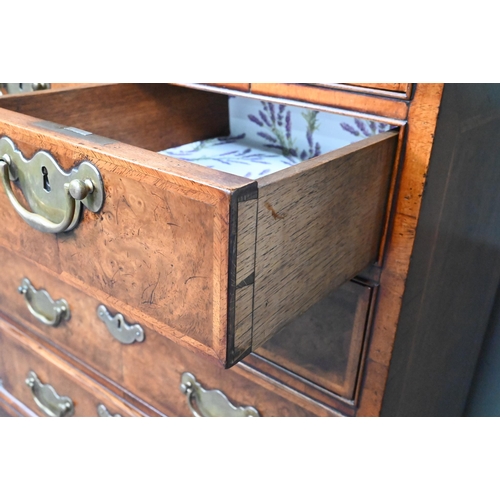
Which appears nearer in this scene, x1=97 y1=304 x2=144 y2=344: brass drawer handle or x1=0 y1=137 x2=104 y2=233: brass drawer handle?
x1=0 y1=137 x2=104 y2=233: brass drawer handle

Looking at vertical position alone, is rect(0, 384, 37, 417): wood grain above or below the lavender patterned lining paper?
below

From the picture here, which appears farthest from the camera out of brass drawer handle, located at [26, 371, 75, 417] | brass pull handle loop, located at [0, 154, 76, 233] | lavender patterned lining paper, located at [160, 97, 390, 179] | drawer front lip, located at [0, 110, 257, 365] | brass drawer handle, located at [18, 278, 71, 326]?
brass drawer handle, located at [26, 371, 75, 417]

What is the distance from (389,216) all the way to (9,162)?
1.25 ft

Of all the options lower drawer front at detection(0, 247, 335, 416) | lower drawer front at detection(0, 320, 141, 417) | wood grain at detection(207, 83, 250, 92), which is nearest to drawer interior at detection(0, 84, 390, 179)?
wood grain at detection(207, 83, 250, 92)

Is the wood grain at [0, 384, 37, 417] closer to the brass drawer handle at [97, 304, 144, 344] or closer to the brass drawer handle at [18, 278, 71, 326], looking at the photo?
the brass drawer handle at [18, 278, 71, 326]

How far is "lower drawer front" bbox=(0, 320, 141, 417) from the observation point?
937 millimetres

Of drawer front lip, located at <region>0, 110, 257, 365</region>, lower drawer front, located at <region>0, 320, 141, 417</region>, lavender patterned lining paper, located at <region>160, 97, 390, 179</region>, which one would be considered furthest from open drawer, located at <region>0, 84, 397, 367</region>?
lower drawer front, located at <region>0, 320, 141, 417</region>

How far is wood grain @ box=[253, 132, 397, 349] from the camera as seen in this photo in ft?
1.53

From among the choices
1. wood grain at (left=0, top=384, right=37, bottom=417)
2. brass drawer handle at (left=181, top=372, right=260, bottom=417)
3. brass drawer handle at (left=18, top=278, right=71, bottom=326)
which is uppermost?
brass drawer handle at (left=18, top=278, right=71, bottom=326)

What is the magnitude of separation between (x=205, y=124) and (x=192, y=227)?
48 cm

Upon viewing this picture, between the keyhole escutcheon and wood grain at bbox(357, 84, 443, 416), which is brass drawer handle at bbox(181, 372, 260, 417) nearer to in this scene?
wood grain at bbox(357, 84, 443, 416)

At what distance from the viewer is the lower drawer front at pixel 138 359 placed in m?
0.76

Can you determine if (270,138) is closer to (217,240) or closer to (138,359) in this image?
(138,359)

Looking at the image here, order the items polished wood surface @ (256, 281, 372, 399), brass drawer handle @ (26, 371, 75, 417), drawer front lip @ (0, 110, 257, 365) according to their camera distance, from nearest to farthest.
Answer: drawer front lip @ (0, 110, 257, 365)
polished wood surface @ (256, 281, 372, 399)
brass drawer handle @ (26, 371, 75, 417)
